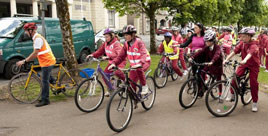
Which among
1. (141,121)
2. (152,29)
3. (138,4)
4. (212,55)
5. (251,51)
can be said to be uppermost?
(138,4)

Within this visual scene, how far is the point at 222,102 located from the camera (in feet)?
17.0

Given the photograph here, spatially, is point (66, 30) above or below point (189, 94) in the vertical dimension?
above

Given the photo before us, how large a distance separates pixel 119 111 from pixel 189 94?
6.16 ft

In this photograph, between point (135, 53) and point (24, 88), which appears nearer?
point (135, 53)

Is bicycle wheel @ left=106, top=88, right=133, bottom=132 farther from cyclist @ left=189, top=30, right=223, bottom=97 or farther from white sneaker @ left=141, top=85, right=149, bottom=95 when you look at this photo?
cyclist @ left=189, top=30, right=223, bottom=97

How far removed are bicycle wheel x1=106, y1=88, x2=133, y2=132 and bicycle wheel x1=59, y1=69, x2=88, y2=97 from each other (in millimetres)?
2282

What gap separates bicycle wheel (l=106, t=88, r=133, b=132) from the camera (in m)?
4.20

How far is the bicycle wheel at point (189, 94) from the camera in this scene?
5.44m

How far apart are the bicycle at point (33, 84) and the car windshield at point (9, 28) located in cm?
367

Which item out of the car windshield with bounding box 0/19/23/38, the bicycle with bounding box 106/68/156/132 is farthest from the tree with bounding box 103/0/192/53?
the bicycle with bounding box 106/68/156/132

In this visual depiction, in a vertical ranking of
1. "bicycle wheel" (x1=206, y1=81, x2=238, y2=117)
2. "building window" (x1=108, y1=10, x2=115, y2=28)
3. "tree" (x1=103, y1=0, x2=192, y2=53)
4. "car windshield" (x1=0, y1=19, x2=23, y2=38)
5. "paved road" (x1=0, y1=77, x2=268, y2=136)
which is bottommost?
"paved road" (x1=0, y1=77, x2=268, y2=136)

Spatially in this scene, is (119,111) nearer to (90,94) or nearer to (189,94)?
(90,94)

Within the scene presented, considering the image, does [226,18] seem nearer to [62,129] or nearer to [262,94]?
[262,94]

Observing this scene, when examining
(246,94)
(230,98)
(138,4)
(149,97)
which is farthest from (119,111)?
(138,4)
